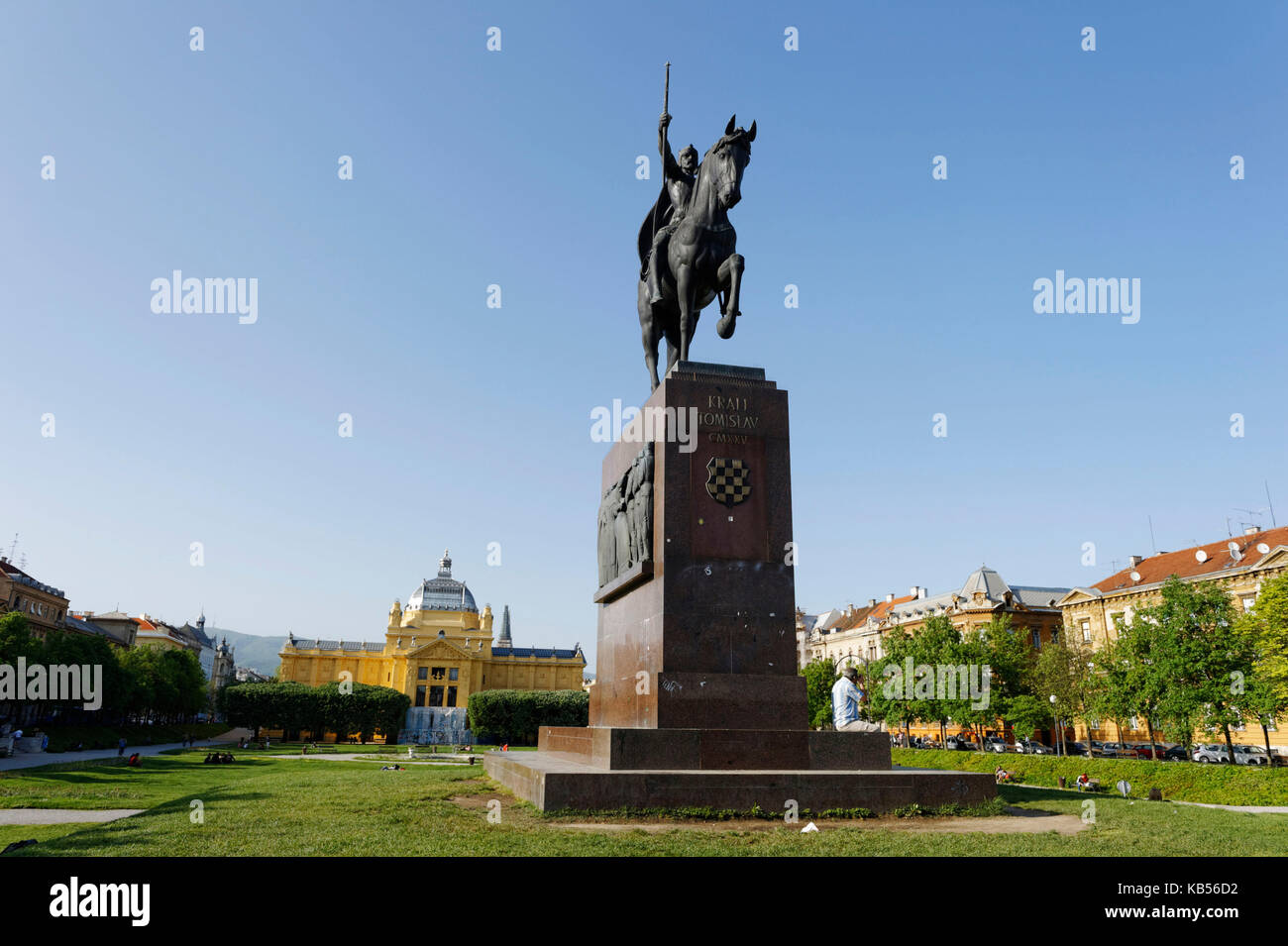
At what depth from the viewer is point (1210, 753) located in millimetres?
50812

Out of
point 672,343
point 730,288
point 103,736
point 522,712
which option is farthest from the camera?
point 522,712

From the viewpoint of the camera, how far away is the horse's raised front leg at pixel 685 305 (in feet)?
53.8

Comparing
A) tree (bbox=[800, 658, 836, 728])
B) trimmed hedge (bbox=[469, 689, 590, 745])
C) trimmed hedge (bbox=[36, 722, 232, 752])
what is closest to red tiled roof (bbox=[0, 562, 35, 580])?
trimmed hedge (bbox=[36, 722, 232, 752])

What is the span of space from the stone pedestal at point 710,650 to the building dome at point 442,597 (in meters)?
131

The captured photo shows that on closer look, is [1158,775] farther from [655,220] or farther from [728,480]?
[655,220]

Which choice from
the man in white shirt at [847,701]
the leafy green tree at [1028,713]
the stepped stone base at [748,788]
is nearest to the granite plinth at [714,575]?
the stepped stone base at [748,788]

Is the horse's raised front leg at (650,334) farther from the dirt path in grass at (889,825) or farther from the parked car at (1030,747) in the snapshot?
the parked car at (1030,747)

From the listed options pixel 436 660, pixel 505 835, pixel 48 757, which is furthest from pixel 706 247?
pixel 436 660

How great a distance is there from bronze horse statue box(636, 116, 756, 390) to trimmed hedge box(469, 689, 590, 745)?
229 feet

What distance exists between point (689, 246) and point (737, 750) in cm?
964

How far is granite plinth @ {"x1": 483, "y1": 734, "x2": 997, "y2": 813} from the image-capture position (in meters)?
10.5
